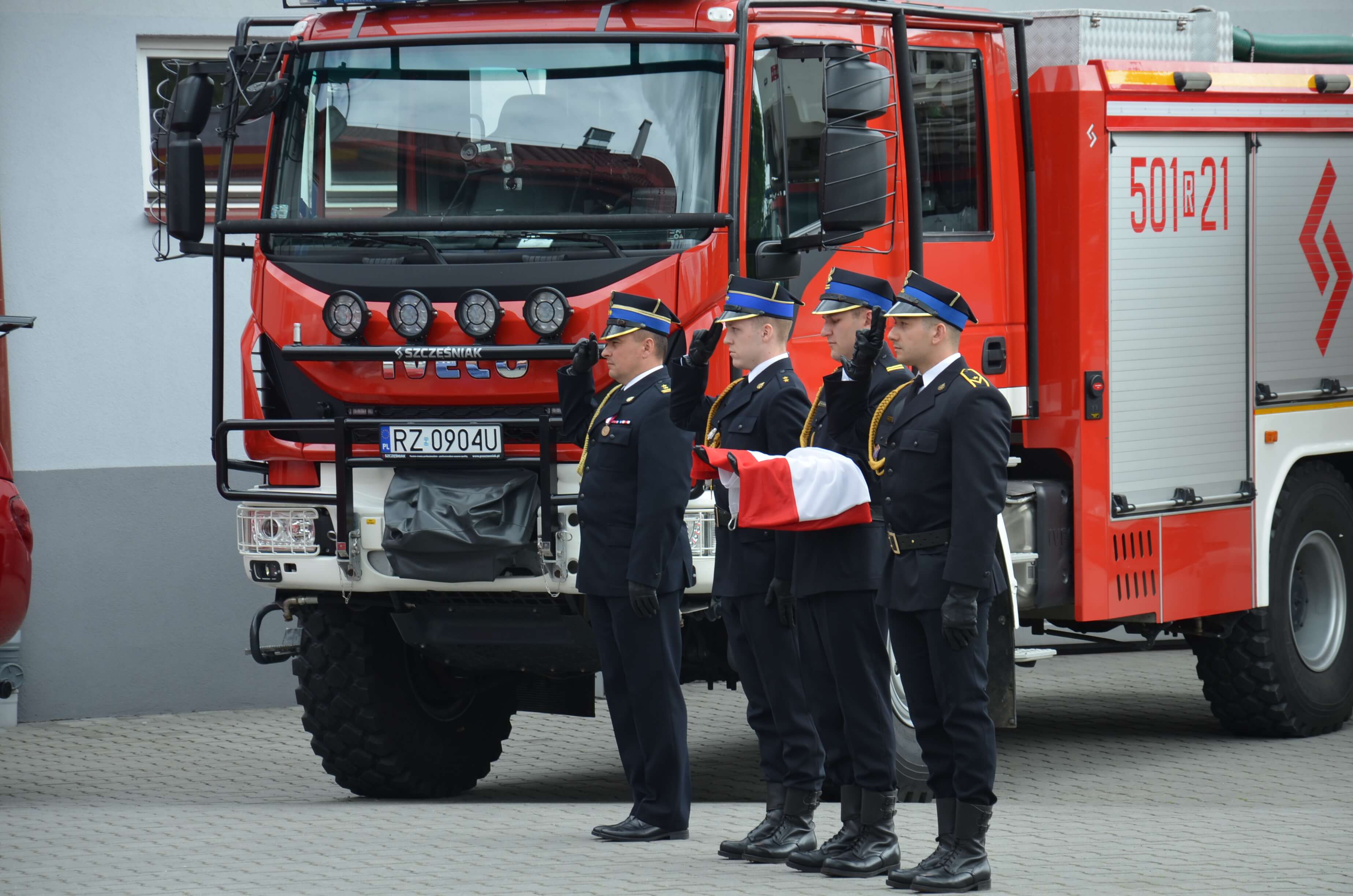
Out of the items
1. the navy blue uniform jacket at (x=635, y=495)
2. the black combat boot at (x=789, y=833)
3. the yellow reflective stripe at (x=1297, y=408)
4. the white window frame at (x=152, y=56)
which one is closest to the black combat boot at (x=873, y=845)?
the black combat boot at (x=789, y=833)

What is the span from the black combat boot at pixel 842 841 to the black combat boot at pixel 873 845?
3 centimetres

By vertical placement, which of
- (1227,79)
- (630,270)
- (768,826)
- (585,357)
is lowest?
(768,826)

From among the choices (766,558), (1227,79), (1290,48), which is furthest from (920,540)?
(1290,48)

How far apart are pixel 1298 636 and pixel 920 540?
4.66m

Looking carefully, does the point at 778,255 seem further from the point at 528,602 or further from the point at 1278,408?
the point at 1278,408

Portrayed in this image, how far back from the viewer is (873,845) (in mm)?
6320

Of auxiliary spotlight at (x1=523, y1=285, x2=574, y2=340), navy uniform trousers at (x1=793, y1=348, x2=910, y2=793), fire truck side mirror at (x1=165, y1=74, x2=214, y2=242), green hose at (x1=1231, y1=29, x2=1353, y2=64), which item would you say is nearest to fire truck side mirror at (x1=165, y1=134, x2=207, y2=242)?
fire truck side mirror at (x1=165, y1=74, x2=214, y2=242)

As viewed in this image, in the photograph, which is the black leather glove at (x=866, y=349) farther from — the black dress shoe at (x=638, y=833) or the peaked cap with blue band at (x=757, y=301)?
the black dress shoe at (x=638, y=833)

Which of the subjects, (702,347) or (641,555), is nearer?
(702,347)

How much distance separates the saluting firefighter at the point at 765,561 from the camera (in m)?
6.60

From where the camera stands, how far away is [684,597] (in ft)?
24.6

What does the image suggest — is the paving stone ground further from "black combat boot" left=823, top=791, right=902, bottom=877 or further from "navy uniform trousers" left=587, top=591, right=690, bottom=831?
"navy uniform trousers" left=587, top=591, right=690, bottom=831

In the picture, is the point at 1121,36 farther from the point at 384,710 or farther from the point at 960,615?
the point at 384,710

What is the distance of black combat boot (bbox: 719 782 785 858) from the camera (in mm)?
6668
